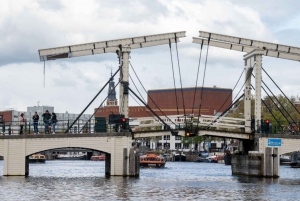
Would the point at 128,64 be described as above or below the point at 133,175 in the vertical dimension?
above

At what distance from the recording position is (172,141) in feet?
650

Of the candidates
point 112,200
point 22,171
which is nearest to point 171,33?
point 22,171

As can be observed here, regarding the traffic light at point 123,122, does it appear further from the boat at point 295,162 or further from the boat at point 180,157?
A: the boat at point 180,157

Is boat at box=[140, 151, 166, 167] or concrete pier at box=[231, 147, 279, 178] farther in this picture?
boat at box=[140, 151, 166, 167]

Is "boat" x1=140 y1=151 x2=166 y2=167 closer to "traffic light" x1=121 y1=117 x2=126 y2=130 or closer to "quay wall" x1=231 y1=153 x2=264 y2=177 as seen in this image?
"quay wall" x1=231 y1=153 x2=264 y2=177

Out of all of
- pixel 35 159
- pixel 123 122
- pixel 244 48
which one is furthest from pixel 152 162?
pixel 123 122

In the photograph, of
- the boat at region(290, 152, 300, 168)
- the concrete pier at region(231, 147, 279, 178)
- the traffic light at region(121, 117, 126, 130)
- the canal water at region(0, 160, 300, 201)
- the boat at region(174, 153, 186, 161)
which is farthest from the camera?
the boat at region(174, 153, 186, 161)

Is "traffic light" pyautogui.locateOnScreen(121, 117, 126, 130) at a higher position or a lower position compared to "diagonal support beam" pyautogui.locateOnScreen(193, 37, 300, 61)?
lower

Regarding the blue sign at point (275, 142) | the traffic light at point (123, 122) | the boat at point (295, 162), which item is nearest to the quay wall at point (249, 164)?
the blue sign at point (275, 142)

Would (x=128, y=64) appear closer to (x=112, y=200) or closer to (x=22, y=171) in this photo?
(x=22, y=171)

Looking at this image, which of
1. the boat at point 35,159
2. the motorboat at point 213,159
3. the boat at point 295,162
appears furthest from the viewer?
the motorboat at point 213,159

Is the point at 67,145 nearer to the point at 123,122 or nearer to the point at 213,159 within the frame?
the point at 123,122

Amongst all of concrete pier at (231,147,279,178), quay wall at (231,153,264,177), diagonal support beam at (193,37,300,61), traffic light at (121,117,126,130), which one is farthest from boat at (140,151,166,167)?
traffic light at (121,117,126,130)

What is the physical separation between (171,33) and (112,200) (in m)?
21.4
